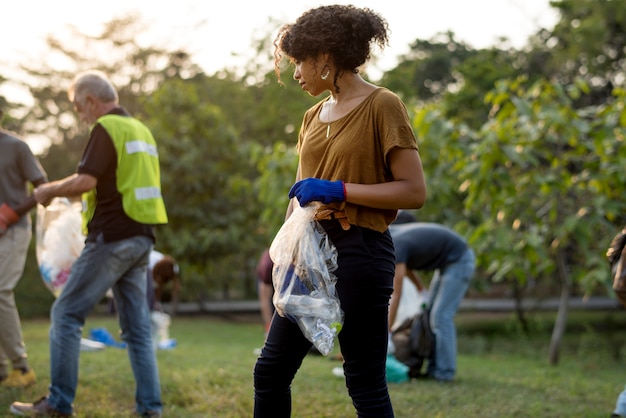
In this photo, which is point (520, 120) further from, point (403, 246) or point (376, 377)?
point (376, 377)

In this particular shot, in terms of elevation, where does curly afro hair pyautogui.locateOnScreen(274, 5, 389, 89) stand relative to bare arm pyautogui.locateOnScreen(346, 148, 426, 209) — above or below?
above

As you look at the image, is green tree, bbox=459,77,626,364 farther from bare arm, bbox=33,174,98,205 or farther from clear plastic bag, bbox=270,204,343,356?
clear plastic bag, bbox=270,204,343,356

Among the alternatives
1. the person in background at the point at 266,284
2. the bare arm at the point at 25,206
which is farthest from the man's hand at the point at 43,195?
the person in background at the point at 266,284

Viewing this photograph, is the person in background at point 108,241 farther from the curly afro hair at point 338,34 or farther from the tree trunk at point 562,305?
the tree trunk at point 562,305

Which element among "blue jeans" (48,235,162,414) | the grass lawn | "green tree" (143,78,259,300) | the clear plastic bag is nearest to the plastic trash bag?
the grass lawn

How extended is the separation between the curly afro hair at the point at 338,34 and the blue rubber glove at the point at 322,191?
430 mm

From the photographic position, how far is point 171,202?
19.7 m

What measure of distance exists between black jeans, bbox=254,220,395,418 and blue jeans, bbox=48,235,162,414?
179 cm

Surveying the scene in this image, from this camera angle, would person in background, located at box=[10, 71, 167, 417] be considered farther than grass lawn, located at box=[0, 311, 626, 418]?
No

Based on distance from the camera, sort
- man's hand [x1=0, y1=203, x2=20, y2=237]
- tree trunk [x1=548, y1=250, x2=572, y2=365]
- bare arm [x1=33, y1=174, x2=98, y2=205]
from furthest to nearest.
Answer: tree trunk [x1=548, y1=250, x2=572, y2=365]
man's hand [x1=0, y1=203, x2=20, y2=237]
bare arm [x1=33, y1=174, x2=98, y2=205]

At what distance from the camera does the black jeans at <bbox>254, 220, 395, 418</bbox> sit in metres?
2.92

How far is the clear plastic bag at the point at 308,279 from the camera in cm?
289

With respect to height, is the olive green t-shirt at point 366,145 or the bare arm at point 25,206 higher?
Answer: the olive green t-shirt at point 366,145

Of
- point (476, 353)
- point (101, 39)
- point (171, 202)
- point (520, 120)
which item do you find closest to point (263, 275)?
point (520, 120)
